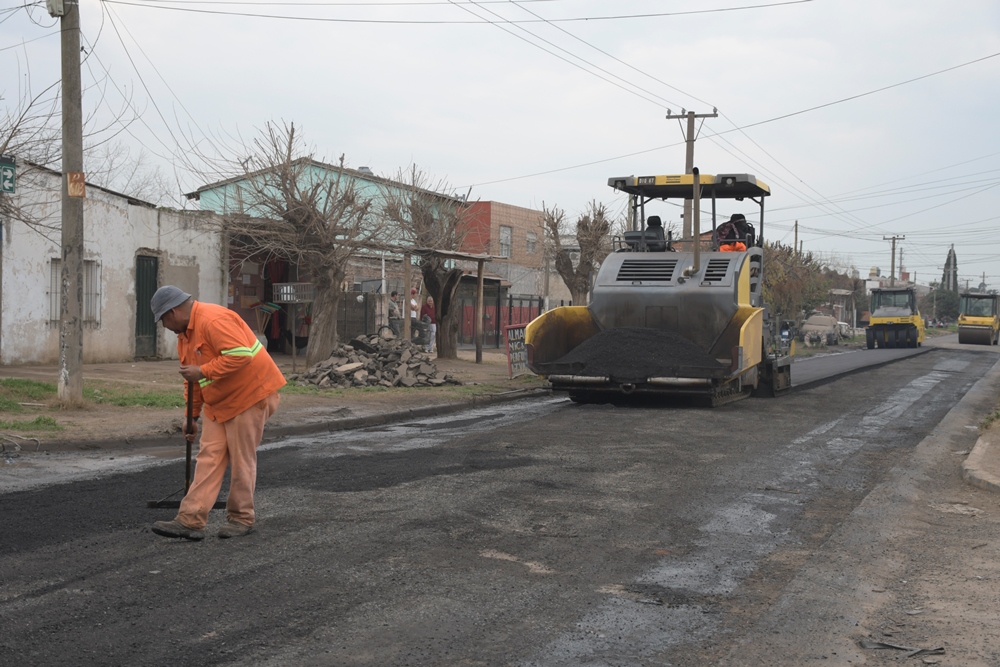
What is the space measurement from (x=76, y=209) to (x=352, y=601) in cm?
891

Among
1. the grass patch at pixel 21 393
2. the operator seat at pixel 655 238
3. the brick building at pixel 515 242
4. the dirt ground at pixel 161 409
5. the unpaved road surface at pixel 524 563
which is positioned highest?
the brick building at pixel 515 242

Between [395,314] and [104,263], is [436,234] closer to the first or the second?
[395,314]

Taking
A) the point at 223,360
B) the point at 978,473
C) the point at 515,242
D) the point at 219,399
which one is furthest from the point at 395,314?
the point at 515,242

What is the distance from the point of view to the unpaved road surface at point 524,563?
4191 millimetres

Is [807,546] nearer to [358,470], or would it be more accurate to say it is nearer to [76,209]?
[358,470]

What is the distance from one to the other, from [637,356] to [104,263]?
11565 millimetres

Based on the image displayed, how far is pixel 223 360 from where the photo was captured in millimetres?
5938

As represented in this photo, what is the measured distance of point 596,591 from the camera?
5.00 m

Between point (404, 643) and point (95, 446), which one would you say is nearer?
point (404, 643)

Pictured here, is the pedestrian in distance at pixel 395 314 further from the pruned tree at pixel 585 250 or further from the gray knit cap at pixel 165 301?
the gray knit cap at pixel 165 301

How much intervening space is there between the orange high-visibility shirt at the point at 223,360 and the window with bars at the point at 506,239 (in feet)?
130

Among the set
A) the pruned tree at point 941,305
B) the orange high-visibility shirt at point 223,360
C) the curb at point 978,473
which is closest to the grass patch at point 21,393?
the orange high-visibility shirt at point 223,360

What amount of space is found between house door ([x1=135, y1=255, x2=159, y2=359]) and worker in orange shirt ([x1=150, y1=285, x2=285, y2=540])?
1524cm

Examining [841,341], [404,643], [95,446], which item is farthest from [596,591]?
[841,341]
